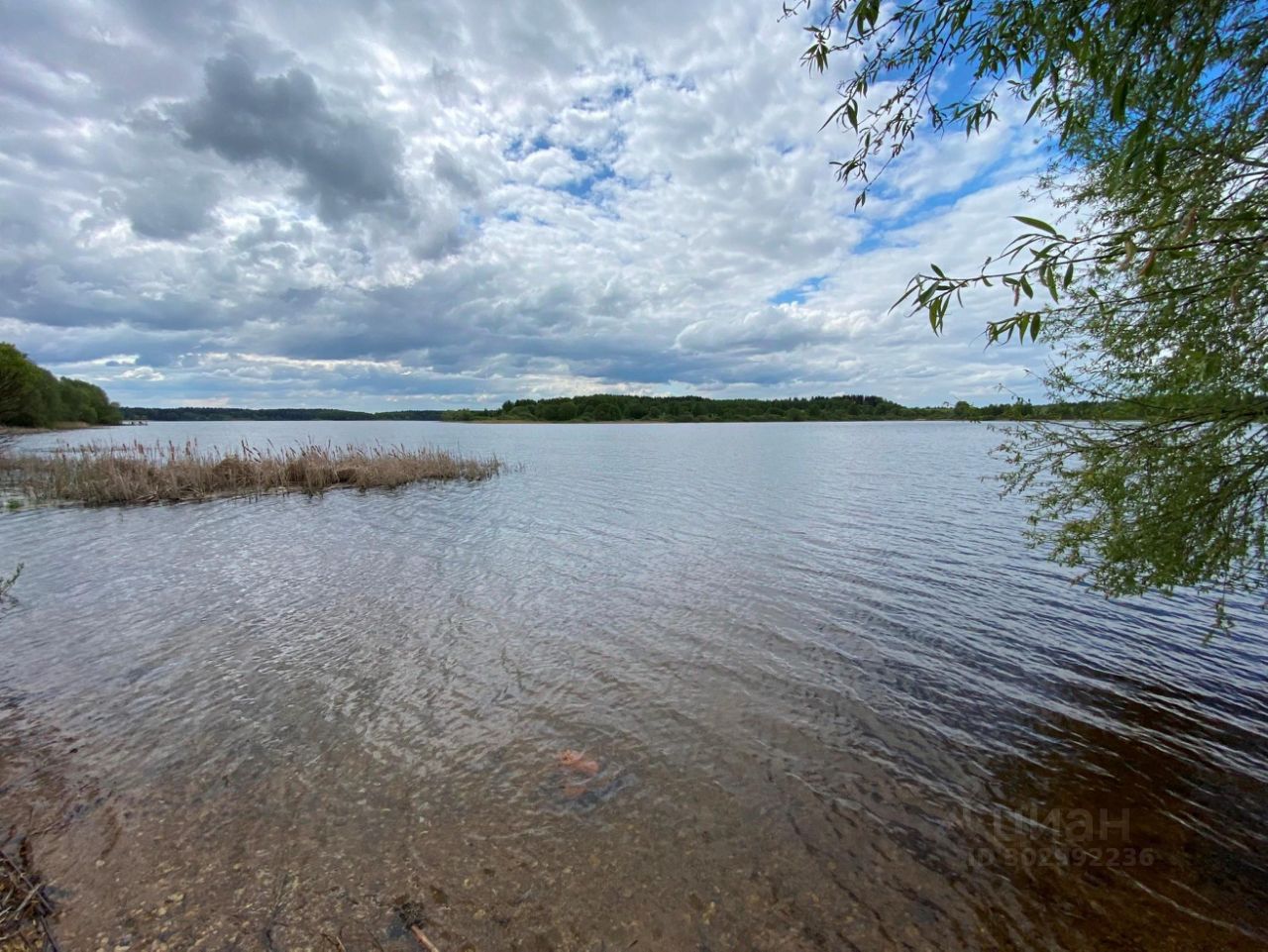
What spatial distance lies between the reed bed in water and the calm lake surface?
1437 centimetres

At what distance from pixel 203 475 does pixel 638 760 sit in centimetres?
3000

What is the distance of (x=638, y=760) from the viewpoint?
623 cm

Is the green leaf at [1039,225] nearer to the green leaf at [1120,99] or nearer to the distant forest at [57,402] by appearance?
the green leaf at [1120,99]

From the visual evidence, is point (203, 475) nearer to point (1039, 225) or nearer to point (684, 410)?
point (1039, 225)

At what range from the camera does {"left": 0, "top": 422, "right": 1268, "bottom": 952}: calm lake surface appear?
427 cm

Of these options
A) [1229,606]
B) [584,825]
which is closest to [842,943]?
[584,825]

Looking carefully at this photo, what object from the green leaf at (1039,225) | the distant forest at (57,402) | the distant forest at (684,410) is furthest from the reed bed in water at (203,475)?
the distant forest at (684,410)

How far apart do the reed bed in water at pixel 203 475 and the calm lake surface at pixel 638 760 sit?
14.4m

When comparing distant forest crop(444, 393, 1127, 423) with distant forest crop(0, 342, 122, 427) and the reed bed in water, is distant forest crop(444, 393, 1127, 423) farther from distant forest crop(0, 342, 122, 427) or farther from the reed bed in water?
the reed bed in water

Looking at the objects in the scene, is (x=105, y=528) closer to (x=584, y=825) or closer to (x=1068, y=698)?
(x=584, y=825)

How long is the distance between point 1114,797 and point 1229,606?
8.58 m

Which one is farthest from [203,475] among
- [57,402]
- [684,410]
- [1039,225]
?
[684,410]

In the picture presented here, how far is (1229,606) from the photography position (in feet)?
35.6

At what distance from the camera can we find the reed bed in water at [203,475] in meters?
25.1
